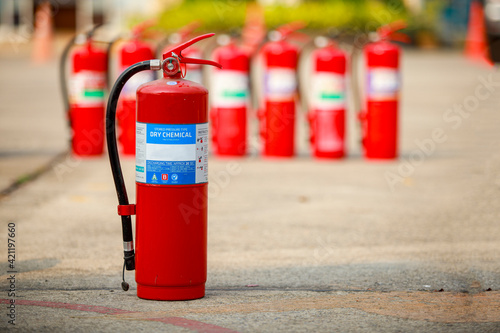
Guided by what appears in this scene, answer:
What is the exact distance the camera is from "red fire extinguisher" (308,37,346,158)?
9945mm

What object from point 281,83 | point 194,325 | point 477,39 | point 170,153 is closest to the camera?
point 194,325

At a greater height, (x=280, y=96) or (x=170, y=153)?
(x=280, y=96)

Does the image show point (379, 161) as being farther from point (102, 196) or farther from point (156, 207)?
point (156, 207)

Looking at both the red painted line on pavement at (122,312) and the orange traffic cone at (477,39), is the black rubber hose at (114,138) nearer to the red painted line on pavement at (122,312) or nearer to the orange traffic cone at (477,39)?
the red painted line on pavement at (122,312)

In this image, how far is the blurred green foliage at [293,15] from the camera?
34.2 m

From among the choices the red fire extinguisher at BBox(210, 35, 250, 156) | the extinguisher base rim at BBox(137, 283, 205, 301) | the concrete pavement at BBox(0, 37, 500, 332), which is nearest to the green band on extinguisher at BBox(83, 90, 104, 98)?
the concrete pavement at BBox(0, 37, 500, 332)

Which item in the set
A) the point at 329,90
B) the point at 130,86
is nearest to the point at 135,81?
the point at 130,86

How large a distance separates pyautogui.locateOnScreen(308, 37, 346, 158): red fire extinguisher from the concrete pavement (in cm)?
37

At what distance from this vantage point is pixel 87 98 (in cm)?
1017

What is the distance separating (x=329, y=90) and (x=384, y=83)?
2.04 ft

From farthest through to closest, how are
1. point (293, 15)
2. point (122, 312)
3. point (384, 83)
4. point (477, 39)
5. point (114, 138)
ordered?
point (293, 15) < point (477, 39) < point (384, 83) < point (114, 138) < point (122, 312)

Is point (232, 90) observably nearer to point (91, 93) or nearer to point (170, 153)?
point (91, 93)

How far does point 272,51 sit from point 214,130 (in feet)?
3.78

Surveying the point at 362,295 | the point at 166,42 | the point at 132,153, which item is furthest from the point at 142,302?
the point at 166,42
